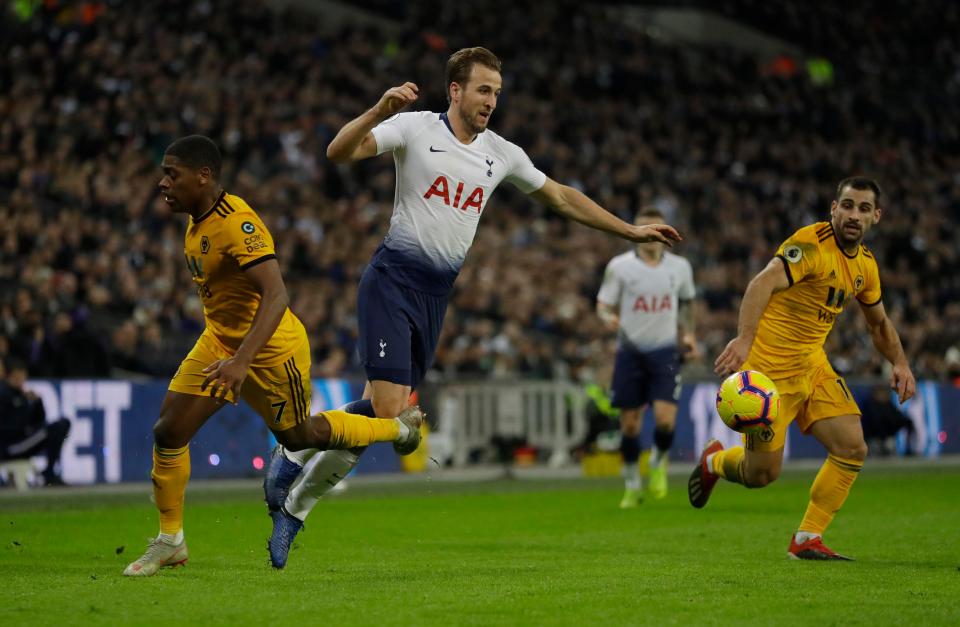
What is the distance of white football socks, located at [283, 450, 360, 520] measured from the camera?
8.42 metres

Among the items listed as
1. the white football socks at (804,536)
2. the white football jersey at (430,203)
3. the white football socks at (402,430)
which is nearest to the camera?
the white football socks at (402,430)

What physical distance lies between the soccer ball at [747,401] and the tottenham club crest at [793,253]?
0.78 metres

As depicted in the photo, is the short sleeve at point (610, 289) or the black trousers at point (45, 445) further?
the black trousers at point (45, 445)

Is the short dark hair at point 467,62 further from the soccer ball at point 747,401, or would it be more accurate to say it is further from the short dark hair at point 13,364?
the short dark hair at point 13,364

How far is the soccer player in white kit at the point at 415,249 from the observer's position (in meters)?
8.46

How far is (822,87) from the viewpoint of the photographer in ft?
135

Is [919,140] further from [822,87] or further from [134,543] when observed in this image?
[134,543]

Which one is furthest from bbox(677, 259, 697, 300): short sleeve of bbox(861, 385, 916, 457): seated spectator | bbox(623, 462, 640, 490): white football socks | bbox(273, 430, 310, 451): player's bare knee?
bbox(861, 385, 916, 457): seated spectator

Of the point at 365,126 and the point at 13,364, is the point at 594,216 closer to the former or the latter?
the point at 365,126

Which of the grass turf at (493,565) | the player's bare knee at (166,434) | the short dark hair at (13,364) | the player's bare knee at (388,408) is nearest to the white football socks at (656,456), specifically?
the grass turf at (493,565)

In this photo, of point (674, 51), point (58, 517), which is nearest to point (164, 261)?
point (58, 517)

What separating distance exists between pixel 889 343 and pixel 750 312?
1201 mm

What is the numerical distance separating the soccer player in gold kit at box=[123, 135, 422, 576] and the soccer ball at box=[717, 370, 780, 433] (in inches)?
86.1

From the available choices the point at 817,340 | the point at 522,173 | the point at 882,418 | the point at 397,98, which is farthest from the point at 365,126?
the point at 882,418
